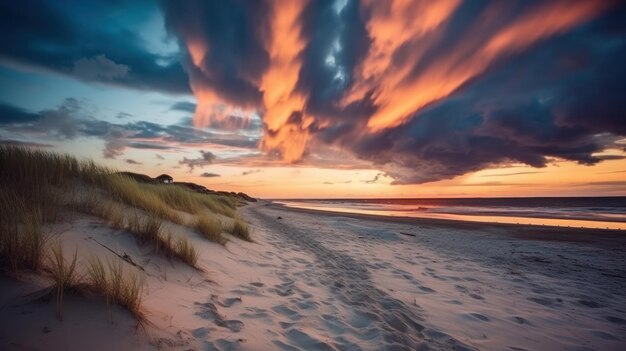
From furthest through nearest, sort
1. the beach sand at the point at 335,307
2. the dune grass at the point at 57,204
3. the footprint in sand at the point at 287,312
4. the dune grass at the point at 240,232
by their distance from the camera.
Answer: the dune grass at the point at 240,232
the footprint in sand at the point at 287,312
the dune grass at the point at 57,204
the beach sand at the point at 335,307

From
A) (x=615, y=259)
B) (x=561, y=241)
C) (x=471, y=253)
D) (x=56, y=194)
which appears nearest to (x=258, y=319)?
(x=56, y=194)

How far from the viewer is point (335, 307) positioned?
12.8 feet

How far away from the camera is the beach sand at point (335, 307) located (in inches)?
87.7

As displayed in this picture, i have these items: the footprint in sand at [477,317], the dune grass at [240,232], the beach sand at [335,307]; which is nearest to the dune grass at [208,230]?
the beach sand at [335,307]

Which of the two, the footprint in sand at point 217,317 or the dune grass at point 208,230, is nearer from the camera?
the footprint in sand at point 217,317

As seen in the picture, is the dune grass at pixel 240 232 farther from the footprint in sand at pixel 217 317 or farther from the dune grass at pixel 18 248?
the dune grass at pixel 18 248

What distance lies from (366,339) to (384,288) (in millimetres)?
1960

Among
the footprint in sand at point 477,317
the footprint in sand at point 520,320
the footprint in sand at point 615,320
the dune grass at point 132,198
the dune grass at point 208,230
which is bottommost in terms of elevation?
the footprint in sand at point 520,320

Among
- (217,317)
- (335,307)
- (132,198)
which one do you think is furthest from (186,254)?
(132,198)

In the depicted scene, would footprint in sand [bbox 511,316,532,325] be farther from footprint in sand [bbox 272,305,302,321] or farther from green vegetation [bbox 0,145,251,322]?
green vegetation [bbox 0,145,251,322]

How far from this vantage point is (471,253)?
9.02 meters

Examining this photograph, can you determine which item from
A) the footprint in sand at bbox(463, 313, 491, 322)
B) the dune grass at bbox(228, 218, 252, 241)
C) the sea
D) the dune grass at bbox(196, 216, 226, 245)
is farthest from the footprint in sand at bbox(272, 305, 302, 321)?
the sea

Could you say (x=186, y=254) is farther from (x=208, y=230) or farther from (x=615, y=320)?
(x=615, y=320)

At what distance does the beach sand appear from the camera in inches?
87.7
